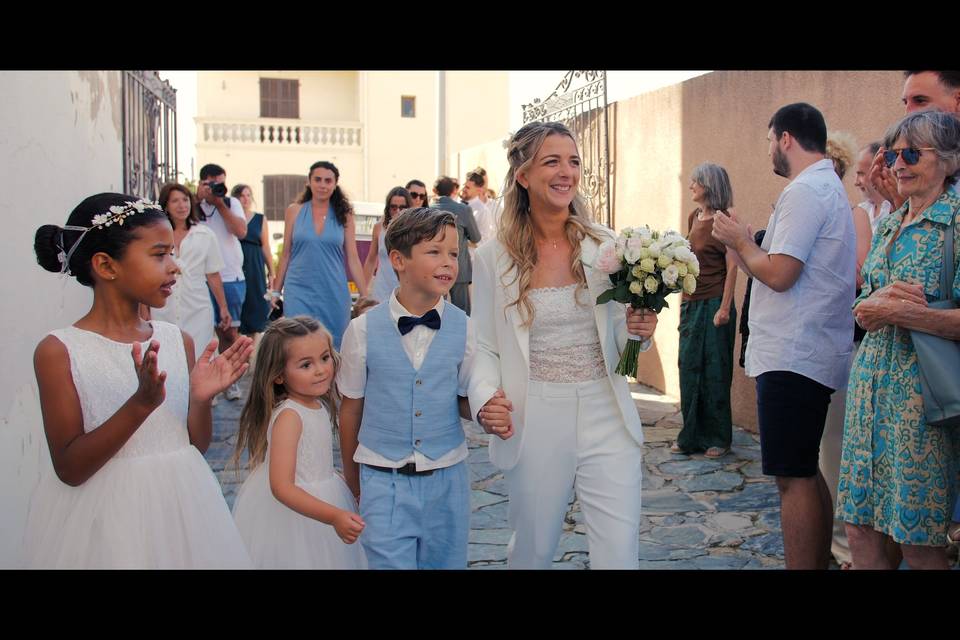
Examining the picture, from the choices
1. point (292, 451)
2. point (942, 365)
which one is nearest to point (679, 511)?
point (942, 365)

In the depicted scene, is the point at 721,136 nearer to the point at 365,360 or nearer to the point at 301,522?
the point at 365,360

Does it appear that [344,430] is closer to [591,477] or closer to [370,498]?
[370,498]

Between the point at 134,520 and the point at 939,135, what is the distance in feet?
11.1

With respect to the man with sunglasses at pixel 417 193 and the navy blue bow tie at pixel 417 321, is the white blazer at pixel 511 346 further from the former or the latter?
the man with sunglasses at pixel 417 193

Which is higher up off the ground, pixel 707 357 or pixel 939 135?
pixel 939 135

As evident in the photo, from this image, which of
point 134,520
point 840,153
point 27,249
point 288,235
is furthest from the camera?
point 288,235

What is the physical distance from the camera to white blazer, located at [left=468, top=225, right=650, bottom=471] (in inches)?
142

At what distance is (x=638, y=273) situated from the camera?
3469 mm

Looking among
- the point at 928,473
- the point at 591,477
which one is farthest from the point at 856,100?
the point at 591,477

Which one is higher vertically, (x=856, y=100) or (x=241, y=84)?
(x=241, y=84)

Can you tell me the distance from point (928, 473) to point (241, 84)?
34.8 metres

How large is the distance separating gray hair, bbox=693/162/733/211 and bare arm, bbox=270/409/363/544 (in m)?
4.59

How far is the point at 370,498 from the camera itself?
3.50 m
